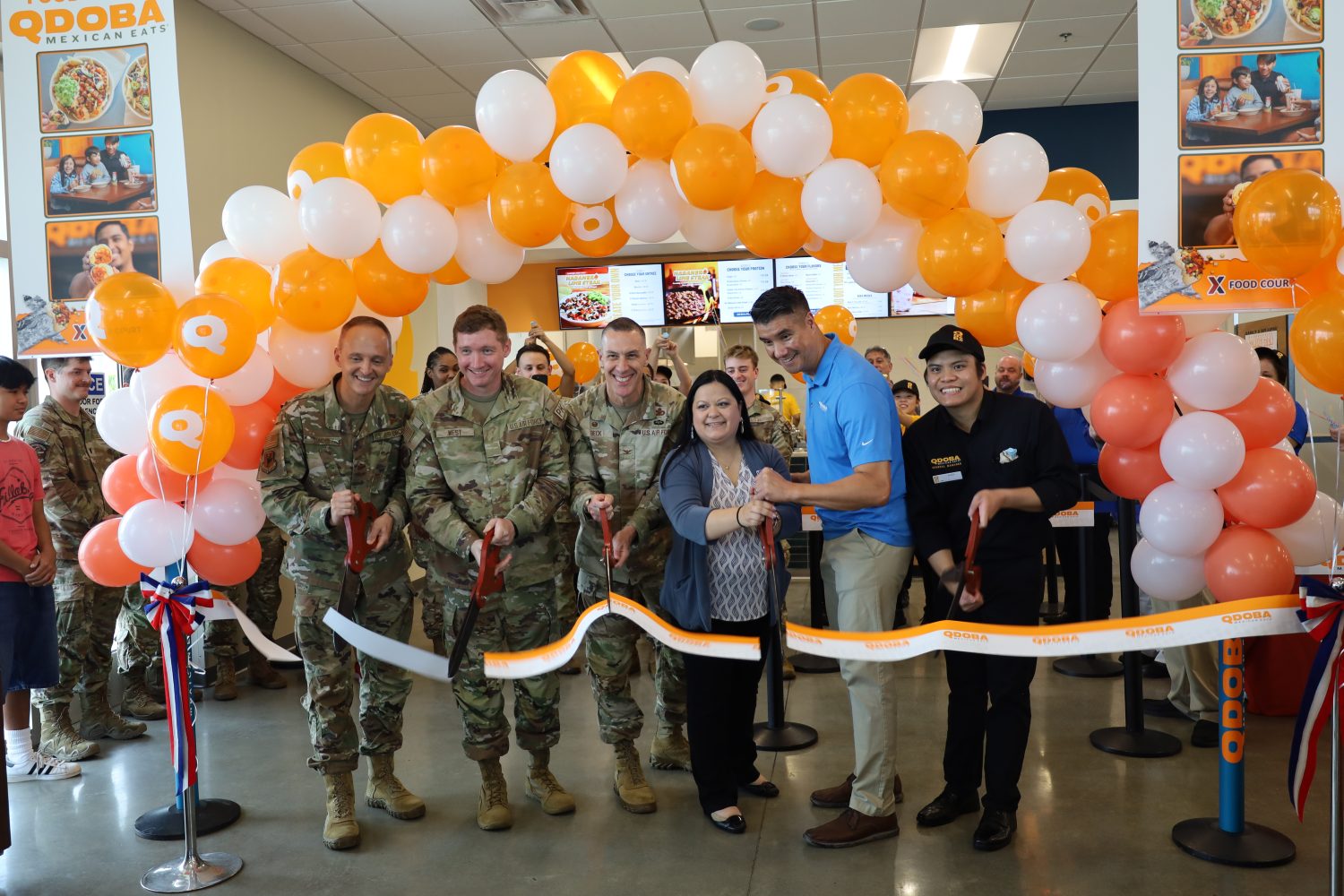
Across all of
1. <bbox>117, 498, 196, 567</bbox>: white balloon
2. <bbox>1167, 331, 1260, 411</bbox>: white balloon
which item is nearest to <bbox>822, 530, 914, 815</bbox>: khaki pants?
<bbox>1167, 331, 1260, 411</bbox>: white balloon

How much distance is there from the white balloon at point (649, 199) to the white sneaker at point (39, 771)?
3.30 m

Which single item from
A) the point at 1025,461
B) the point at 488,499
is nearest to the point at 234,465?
the point at 488,499

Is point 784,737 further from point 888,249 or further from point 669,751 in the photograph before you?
point 888,249

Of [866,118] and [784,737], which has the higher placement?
[866,118]

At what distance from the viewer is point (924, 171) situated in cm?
314

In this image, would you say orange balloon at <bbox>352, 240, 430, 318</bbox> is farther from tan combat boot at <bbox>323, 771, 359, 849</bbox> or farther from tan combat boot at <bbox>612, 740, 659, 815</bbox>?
tan combat boot at <bbox>612, 740, 659, 815</bbox>

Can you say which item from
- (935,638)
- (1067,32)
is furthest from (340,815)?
(1067,32)

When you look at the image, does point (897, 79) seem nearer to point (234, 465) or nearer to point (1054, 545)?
point (1054, 545)

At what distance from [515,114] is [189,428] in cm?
147

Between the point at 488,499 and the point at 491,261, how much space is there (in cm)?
87

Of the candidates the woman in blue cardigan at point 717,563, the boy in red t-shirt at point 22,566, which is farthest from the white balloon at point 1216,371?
the boy in red t-shirt at point 22,566

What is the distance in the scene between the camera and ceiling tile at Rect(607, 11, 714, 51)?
6.05 metres

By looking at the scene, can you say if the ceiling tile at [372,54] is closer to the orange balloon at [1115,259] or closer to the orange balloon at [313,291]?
the orange balloon at [313,291]

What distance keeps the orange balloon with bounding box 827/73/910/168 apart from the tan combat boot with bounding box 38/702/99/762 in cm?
409
